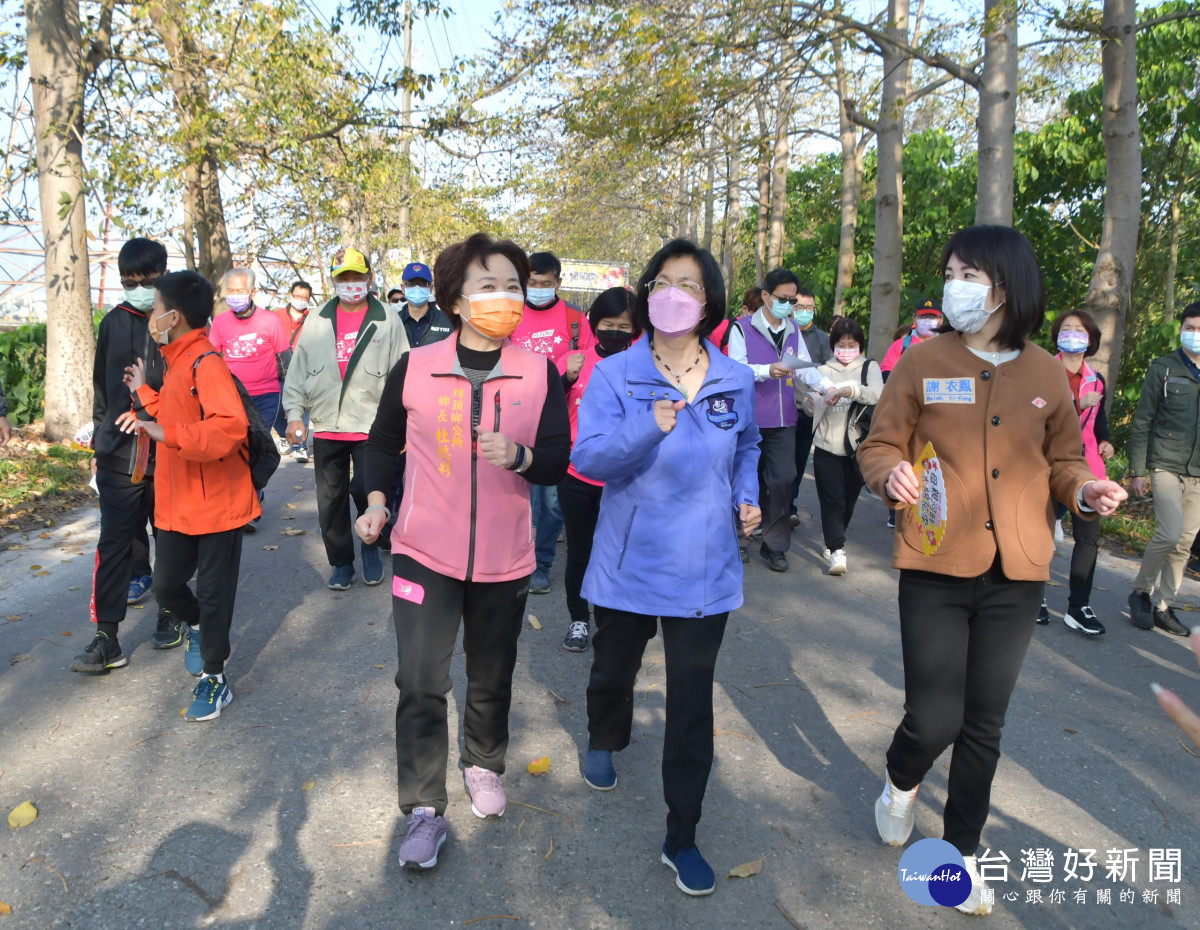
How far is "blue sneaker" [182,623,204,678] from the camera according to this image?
460cm

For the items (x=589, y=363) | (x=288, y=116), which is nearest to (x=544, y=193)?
(x=288, y=116)

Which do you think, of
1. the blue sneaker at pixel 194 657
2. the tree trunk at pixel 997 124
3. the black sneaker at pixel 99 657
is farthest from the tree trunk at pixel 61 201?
the tree trunk at pixel 997 124

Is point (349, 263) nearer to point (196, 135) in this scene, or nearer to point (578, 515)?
point (578, 515)

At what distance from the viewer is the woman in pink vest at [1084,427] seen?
19.1 ft

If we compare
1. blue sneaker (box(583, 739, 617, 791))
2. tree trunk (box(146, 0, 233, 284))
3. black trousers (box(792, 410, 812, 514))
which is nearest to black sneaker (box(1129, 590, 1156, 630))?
black trousers (box(792, 410, 812, 514))

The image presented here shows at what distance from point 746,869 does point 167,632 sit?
11.7 feet

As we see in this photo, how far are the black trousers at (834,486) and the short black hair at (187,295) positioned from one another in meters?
4.60

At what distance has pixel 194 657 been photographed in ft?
15.4

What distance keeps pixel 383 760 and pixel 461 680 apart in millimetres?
886

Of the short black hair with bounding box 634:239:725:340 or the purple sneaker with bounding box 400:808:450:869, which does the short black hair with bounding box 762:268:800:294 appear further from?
the purple sneaker with bounding box 400:808:450:869

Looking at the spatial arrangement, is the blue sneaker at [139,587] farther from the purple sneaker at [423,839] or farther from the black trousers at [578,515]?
the purple sneaker at [423,839]

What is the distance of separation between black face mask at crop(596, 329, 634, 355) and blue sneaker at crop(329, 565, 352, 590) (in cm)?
259

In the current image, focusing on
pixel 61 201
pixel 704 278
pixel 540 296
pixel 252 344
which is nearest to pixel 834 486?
pixel 540 296

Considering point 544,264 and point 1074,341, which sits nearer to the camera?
point 1074,341
